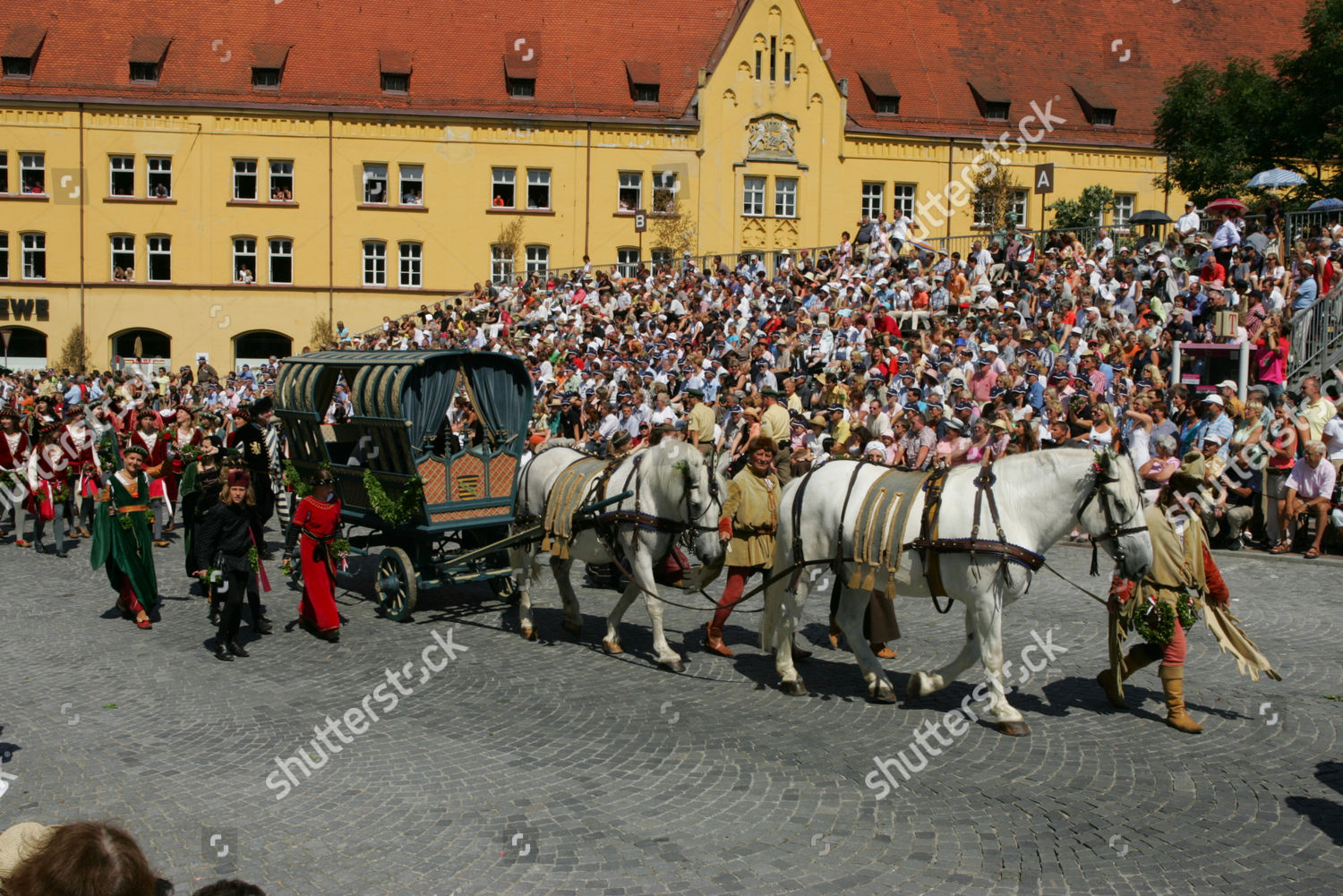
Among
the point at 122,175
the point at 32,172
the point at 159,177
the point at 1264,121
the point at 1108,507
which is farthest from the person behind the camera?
the point at 159,177

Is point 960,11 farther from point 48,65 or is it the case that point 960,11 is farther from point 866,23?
point 48,65

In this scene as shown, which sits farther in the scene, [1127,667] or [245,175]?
[245,175]

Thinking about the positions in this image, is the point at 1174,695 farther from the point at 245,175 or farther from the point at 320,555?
the point at 245,175

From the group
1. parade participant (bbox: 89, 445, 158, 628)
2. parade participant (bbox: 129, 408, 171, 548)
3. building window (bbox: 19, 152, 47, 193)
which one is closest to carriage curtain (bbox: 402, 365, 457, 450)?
parade participant (bbox: 89, 445, 158, 628)

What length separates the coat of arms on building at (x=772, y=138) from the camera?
49125mm

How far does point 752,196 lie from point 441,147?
12235 mm

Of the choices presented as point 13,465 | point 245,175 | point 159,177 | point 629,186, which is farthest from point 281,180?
point 13,465

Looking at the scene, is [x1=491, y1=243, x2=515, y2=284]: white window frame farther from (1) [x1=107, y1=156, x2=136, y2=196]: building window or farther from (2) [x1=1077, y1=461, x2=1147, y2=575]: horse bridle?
(2) [x1=1077, y1=461, x2=1147, y2=575]: horse bridle

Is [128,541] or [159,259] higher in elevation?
[159,259]

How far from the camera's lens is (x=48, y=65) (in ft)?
152

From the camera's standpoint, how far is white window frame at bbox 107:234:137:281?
46750mm

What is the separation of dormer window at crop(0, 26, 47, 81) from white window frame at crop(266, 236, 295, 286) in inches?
414

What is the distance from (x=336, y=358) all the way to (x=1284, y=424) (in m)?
11.5

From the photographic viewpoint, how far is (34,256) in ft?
153
